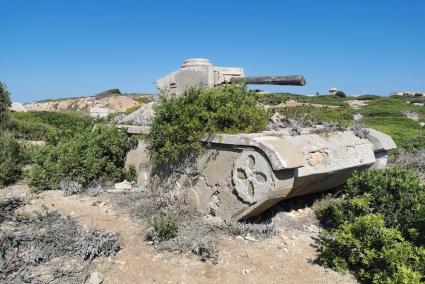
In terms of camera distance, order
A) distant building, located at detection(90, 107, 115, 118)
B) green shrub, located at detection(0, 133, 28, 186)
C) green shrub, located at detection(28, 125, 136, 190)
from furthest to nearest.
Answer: distant building, located at detection(90, 107, 115, 118) < green shrub, located at detection(0, 133, 28, 186) < green shrub, located at detection(28, 125, 136, 190)

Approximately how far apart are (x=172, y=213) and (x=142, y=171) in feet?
5.37

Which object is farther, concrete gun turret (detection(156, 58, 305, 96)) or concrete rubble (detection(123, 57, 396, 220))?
concrete gun turret (detection(156, 58, 305, 96))

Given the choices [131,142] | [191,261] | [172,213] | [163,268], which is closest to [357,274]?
[191,261]

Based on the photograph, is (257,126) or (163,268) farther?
(257,126)

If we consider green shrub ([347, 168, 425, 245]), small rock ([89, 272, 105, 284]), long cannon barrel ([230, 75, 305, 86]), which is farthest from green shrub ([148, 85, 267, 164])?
small rock ([89, 272, 105, 284])

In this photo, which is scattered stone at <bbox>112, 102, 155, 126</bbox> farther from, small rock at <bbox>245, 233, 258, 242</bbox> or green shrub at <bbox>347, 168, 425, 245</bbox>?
green shrub at <bbox>347, 168, 425, 245</bbox>

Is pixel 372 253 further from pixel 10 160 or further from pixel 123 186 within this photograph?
pixel 10 160

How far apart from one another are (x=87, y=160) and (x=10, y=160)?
1969mm

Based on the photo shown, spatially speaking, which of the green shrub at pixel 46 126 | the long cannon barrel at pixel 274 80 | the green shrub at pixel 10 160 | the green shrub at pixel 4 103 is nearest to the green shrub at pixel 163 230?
the long cannon barrel at pixel 274 80

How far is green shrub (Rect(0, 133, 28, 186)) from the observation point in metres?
7.38

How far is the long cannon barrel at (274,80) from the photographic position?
580cm

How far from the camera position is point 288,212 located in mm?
5566

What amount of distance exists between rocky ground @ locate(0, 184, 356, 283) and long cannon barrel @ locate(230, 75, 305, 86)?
6.26ft

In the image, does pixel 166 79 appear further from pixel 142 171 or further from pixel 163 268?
pixel 163 268
